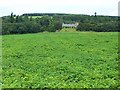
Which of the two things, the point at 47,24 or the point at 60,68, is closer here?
the point at 60,68

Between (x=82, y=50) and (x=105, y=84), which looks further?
(x=82, y=50)

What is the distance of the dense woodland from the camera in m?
42.8

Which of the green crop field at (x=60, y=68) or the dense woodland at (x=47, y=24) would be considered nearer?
the green crop field at (x=60, y=68)

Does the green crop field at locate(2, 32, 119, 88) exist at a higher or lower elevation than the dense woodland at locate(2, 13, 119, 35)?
lower

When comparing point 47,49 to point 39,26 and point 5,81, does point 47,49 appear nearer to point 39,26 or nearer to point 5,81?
point 5,81

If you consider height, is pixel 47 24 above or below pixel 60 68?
above

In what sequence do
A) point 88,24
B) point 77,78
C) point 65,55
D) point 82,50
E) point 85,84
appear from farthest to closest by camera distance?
1. point 88,24
2. point 82,50
3. point 65,55
4. point 77,78
5. point 85,84

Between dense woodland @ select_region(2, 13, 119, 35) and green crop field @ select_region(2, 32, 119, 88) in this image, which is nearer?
green crop field @ select_region(2, 32, 119, 88)

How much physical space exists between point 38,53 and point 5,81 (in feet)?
26.6

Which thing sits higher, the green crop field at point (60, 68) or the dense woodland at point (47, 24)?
the dense woodland at point (47, 24)

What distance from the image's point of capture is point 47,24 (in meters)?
48.2

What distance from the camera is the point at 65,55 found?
18.5 metres

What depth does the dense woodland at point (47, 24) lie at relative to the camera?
42.8 meters

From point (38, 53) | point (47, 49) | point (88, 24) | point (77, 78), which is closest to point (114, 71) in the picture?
point (77, 78)
